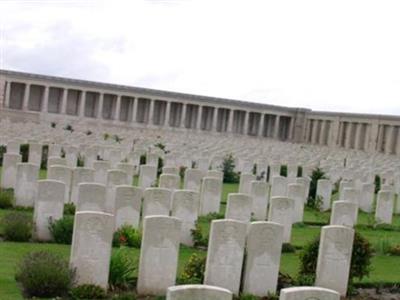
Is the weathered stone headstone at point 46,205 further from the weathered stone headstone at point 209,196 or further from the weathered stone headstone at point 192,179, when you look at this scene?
the weathered stone headstone at point 192,179

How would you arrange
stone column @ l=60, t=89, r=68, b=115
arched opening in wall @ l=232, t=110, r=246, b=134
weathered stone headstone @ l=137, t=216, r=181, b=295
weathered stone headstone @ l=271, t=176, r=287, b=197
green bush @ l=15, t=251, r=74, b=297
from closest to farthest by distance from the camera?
green bush @ l=15, t=251, r=74, b=297 < weathered stone headstone @ l=137, t=216, r=181, b=295 < weathered stone headstone @ l=271, t=176, r=287, b=197 < stone column @ l=60, t=89, r=68, b=115 < arched opening in wall @ l=232, t=110, r=246, b=134

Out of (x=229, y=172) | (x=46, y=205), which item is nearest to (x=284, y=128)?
(x=229, y=172)

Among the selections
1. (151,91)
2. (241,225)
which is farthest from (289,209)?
(151,91)

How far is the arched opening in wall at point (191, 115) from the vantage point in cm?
7538

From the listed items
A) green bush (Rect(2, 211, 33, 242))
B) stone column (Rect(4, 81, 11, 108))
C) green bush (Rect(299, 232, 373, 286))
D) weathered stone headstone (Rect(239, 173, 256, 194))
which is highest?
stone column (Rect(4, 81, 11, 108))

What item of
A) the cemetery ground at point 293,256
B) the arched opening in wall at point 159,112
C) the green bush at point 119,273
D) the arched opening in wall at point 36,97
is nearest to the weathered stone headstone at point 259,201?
the cemetery ground at point 293,256

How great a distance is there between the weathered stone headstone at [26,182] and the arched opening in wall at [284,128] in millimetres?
65094

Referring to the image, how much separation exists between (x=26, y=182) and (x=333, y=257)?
24.6 ft

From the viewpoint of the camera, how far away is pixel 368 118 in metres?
62.8

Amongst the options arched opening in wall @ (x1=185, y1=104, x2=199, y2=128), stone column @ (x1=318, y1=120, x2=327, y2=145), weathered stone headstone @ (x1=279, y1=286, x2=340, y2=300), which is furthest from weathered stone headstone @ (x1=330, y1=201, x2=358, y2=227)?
arched opening in wall @ (x1=185, y1=104, x2=199, y2=128)

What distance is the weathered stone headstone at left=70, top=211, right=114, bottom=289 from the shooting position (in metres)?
9.24

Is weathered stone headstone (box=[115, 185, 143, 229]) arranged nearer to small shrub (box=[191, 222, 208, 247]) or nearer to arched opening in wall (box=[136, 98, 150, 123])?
small shrub (box=[191, 222, 208, 247])

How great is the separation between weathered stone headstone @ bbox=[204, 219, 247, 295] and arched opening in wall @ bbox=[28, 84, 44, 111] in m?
62.7

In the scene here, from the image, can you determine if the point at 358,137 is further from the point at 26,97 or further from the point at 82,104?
the point at 26,97
